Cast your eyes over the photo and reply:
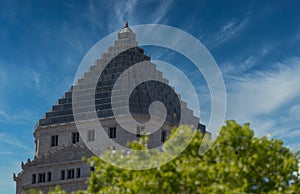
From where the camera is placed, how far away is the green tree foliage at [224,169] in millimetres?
35938

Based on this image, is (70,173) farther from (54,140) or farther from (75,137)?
(54,140)

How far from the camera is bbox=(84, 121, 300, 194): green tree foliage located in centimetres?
3594

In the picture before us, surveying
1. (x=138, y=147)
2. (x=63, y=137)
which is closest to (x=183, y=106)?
(x=63, y=137)

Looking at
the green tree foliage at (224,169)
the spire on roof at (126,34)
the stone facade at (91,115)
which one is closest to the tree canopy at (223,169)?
the green tree foliage at (224,169)

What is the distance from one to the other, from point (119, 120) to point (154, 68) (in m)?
15.1

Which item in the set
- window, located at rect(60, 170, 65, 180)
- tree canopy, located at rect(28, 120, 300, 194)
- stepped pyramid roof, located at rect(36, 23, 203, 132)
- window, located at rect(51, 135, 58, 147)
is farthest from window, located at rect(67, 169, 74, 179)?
tree canopy, located at rect(28, 120, 300, 194)

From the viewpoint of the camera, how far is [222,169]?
116 feet

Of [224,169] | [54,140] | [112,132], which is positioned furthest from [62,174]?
[224,169]

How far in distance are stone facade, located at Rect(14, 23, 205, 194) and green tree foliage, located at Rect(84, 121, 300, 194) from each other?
50786 mm

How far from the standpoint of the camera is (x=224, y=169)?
35.4m

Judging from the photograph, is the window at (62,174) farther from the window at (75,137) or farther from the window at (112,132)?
the window at (112,132)

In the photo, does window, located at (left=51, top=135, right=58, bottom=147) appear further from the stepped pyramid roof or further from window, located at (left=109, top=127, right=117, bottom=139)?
window, located at (left=109, top=127, right=117, bottom=139)

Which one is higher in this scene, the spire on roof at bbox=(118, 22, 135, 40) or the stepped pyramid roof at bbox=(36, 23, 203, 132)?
the spire on roof at bbox=(118, 22, 135, 40)

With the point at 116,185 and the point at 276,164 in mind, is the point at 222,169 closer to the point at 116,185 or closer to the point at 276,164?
the point at 276,164
